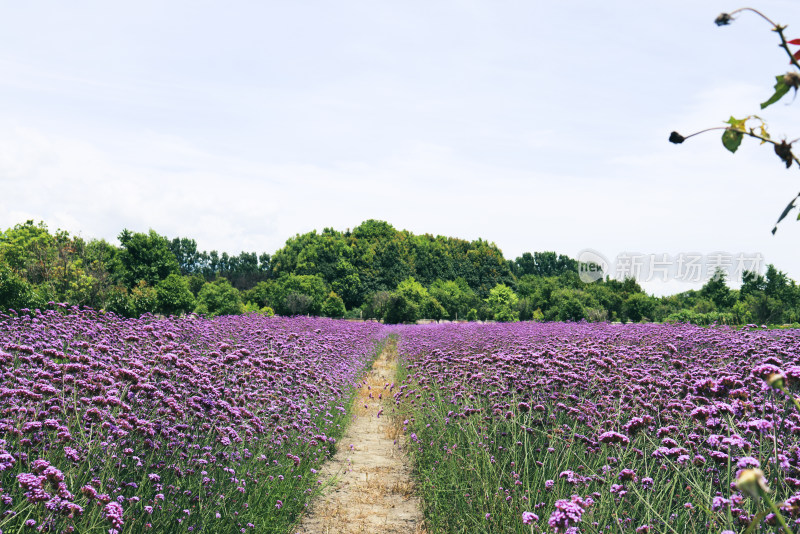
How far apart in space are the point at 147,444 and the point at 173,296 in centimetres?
3175

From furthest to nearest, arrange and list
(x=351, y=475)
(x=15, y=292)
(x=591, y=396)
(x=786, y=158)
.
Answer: (x=15, y=292) < (x=351, y=475) < (x=591, y=396) < (x=786, y=158)

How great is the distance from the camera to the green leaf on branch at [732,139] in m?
1.12

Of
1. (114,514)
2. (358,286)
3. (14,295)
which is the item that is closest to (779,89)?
(114,514)

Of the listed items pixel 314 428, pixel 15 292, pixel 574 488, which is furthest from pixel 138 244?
pixel 574 488

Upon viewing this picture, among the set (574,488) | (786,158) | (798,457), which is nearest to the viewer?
(786,158)

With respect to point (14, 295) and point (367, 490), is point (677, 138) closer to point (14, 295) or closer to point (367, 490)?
point (367, 490)

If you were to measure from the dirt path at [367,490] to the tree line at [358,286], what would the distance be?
11918mm

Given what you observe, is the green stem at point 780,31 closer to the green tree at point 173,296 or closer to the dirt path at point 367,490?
the dirt path at point 367,490

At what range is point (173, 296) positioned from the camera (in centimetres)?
3303

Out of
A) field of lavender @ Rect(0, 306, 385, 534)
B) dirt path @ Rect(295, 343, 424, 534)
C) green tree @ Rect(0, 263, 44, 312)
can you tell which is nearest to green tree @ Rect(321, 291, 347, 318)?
green tree @ Rect(0, 263, 44, 312)

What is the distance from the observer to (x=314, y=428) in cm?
718

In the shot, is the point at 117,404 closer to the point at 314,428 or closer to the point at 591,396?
the point at 314,428

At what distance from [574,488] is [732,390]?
148 centimetres

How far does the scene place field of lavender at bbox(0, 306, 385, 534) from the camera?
10.3 ft
